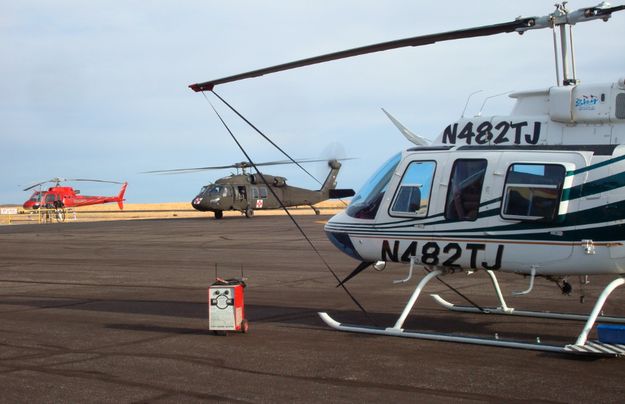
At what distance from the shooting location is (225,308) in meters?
Result: 9.89

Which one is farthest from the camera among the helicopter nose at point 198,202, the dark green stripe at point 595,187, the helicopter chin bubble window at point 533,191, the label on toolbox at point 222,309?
the helicopter nose at point 198,202

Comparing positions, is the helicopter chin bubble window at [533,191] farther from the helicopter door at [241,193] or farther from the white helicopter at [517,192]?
the helicopter door at [241,193]

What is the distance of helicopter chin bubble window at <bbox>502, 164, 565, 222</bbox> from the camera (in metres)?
8.88

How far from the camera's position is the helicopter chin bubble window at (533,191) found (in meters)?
8.88

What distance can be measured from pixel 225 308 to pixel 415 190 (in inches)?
121

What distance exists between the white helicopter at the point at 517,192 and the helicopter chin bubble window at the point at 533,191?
0.01 meters

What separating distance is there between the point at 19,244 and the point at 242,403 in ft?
83.0

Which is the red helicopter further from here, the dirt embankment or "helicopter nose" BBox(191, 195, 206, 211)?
"helicopter nose" BBox(191, 195, 206, 211)

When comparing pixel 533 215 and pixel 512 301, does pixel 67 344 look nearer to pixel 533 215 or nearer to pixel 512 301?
pixel 533 215

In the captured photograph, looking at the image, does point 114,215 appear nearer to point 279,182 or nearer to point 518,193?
point 279,182

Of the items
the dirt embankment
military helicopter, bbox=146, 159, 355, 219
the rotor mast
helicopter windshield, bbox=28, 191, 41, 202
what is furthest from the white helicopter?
helicopter windshield, bbox=28, 191, 41, 202

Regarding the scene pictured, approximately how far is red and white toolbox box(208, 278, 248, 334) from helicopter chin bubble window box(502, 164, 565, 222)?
12.3ft

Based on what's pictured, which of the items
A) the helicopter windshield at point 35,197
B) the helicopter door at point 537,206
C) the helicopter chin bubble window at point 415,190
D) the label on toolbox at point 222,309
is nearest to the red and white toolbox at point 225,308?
the label on toolbox at point 222,309

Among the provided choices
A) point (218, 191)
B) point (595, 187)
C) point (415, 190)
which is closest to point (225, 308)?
point (415, 190)
